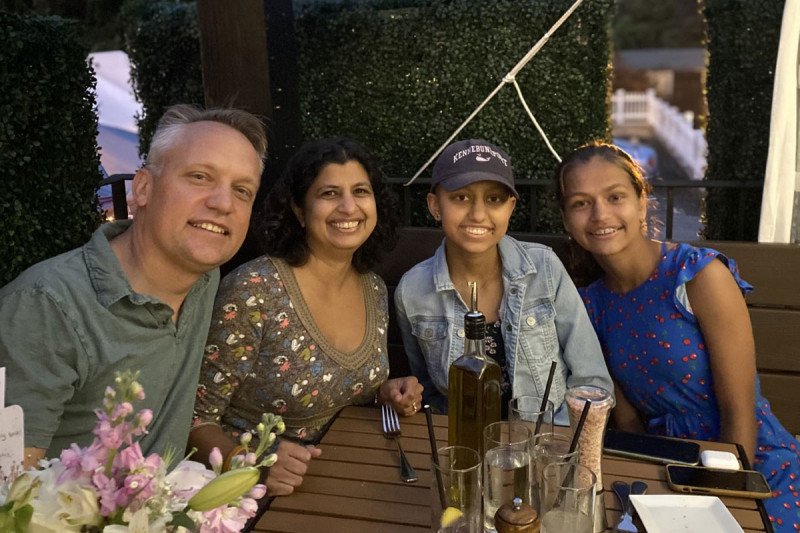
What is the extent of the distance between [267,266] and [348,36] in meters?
2.32

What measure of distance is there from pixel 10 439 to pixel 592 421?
3.56 ft

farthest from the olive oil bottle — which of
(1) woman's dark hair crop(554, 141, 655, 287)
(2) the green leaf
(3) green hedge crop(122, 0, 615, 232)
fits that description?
(3) green hedge crop(122, 0, 615, 232)

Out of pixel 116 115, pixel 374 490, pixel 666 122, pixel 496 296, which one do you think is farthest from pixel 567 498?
pixel 666 122

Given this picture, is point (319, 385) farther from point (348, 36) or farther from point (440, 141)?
point (348, 36)

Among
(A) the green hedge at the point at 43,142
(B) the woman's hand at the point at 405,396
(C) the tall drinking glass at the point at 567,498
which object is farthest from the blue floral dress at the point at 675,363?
(A) the green hedge at the point at 43,142

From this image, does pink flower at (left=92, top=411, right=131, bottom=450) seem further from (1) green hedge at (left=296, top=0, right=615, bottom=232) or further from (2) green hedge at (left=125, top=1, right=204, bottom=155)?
(2) green hedge at (left=125, top=1, right=204, bottom=155)

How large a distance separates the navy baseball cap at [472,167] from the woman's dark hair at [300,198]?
252 millimetres

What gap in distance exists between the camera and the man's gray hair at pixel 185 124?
1853mm

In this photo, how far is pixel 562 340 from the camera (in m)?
2.26

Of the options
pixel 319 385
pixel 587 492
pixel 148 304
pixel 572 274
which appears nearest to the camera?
pixel 587 492

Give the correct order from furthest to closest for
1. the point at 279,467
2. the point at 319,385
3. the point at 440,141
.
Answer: the point at 440,141, the point at 319,385, the point at 279,467

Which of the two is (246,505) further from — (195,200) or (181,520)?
(195,200)

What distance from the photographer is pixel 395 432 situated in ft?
6.06

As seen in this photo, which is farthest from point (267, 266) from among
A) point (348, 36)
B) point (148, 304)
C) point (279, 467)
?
point (348, 36)
